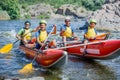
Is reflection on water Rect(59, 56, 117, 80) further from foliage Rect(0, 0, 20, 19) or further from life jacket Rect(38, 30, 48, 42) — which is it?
foliage Rect(0, 0, 20, 19)

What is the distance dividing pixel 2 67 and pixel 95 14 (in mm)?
26339

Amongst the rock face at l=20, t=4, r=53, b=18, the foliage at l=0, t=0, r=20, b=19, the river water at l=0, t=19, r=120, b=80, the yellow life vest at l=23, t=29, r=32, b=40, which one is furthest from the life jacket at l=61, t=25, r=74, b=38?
the rock face at l=20, t=4, r=53, b=18

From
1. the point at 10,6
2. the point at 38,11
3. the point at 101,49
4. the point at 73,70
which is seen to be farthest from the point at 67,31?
the point at 38,11

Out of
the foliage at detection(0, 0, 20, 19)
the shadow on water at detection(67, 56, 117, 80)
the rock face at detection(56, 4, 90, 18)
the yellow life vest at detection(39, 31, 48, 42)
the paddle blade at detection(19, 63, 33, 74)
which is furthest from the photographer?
the rock face at detection(56, 4, 90, 18)

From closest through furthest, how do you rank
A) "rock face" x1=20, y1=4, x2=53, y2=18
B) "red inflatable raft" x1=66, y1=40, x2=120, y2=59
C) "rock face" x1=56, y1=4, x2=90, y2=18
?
"red inflatable raft" x1=66, y1=40, x2=120, y2=59 → "rock face" x1=20, y1=4, x2=53, y2=18 → "rock face" x1=56, y1=4, x2=90, y2=18

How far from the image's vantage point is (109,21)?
32.3 metres

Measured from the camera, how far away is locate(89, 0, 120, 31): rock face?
30056 millimetres

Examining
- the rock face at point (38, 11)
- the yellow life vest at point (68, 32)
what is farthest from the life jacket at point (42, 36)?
the rock face at point (38, 11)

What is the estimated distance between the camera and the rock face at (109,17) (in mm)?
30056

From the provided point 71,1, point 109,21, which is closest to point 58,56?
point 109,21

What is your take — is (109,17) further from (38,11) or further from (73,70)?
(38,11)

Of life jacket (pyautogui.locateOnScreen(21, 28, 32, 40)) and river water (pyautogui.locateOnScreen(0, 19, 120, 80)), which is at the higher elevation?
life jacket (pyautogui.locateOnScreen(21, 28, 32, 40))

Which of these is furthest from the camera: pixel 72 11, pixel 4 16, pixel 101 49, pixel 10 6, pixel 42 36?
pixel 72 11

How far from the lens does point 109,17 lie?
34.1 m
